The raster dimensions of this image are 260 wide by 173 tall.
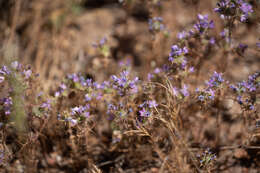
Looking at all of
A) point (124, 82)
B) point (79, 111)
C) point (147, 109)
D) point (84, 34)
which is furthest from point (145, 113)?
point (84, 34)

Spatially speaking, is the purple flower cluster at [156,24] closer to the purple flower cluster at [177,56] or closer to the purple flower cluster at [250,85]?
the purple flower cluster at [177,56]

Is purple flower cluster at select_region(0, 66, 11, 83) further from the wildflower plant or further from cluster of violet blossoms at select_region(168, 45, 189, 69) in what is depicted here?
cluster of violet blossoms at select_region(168, 45, 189, 69)

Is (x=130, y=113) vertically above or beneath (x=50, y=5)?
beneath

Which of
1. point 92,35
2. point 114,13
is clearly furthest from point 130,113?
point 114,13

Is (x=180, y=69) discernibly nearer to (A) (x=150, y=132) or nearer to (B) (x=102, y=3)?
(A) (x=150, y=132)

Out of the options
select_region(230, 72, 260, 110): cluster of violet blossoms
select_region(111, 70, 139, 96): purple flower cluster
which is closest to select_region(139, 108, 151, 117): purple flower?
select_region(111, 70, 139, 96): purple flower cluster

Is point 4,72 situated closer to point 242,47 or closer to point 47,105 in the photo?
point 47,105
